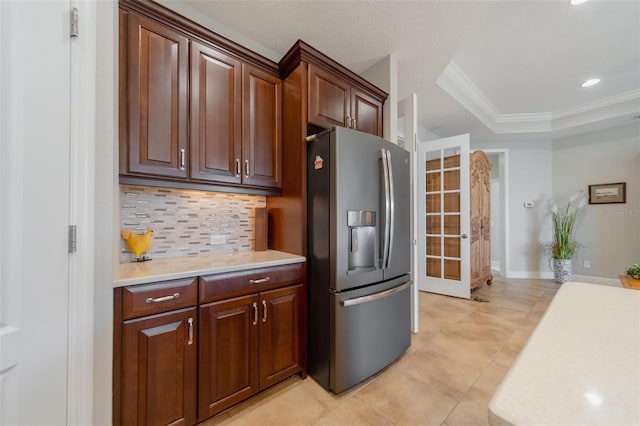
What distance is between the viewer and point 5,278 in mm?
759

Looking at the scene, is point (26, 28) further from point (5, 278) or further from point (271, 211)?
point (271, 211)

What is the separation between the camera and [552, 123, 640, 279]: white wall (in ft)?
13.0

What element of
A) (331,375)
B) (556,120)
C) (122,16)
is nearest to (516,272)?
(556,120)

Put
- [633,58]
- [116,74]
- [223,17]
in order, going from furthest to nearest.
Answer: [633,58] → [223,17] → [116,74]

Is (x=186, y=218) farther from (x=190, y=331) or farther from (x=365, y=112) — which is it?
(x=365, y=112)

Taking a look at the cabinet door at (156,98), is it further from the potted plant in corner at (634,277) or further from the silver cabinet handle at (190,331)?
the potted plant in corner at (634,277)

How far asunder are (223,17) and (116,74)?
1062 millimetres

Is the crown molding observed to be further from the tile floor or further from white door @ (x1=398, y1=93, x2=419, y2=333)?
the tile floor

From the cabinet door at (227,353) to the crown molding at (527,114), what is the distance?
3.27 meters

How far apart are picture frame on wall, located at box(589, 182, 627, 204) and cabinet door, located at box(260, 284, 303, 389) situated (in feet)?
18.8

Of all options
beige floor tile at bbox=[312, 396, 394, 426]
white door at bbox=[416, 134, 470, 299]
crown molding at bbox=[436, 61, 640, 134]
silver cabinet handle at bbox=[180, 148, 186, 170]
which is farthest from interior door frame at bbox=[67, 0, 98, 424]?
white door at bbox=[416, 134, 470, 299]

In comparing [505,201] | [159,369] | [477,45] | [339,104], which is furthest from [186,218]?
[505,201]

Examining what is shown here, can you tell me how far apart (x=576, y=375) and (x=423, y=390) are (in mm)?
1543

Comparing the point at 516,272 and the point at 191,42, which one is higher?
the point at 191,42
